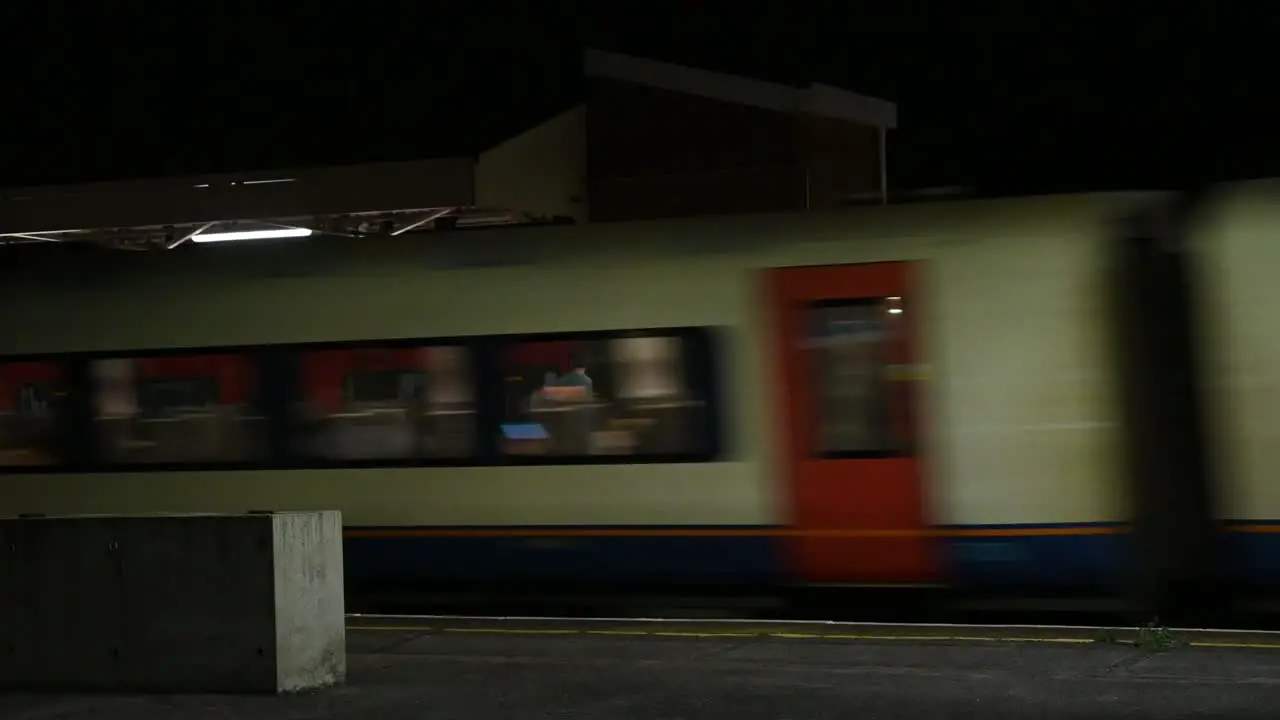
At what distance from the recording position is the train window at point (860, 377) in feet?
35.2

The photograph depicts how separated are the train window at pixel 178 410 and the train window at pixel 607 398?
209 centimetres

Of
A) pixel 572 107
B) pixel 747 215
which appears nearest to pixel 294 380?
pixel 747 215

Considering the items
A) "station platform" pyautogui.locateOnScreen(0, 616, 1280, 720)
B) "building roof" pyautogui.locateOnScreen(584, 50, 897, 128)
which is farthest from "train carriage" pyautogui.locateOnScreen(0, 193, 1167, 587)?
"building roof" pyautogui.locateOnScreen(584, 50, 897, 128)

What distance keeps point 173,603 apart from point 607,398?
3.80 metres

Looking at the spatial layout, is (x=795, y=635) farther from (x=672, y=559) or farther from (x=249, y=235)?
(x=249, y=235)

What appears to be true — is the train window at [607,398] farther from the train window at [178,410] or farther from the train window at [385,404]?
the train window at [178,410]

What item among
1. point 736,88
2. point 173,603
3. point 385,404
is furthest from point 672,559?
point 736,88

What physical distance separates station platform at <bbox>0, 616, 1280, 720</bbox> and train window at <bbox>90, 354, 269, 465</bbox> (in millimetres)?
2504

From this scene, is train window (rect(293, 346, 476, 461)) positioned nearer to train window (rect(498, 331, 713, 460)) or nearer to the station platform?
train window (rect(498, 331, 713, 460))

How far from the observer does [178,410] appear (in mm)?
12383

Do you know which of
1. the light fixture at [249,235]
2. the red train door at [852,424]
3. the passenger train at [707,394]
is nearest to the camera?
the passenger train at [707,394]

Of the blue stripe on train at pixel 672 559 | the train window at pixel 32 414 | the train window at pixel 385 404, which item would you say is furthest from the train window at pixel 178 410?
the blue stripe on train at pixel 672 559

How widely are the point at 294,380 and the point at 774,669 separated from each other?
195 inches

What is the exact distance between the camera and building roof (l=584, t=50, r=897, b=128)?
22953 mm
